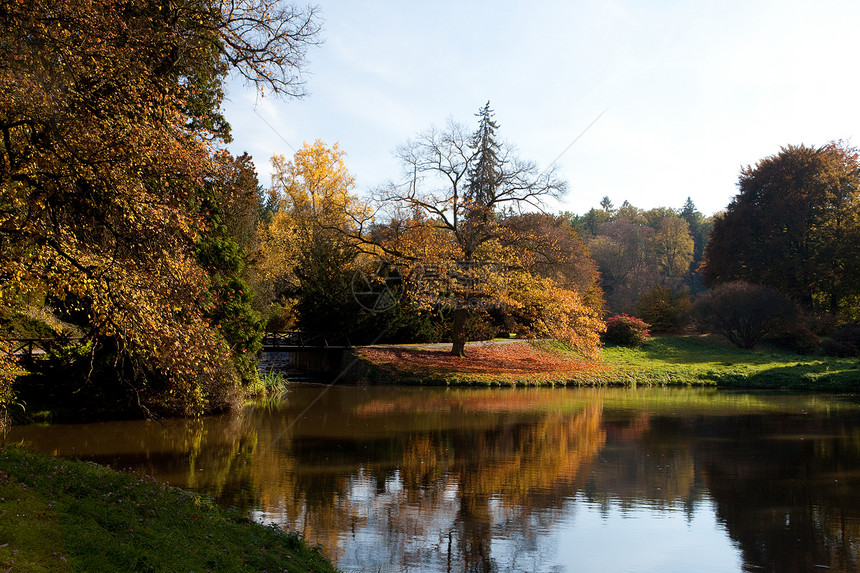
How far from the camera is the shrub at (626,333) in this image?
31.5 meters

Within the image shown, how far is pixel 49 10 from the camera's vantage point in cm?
686

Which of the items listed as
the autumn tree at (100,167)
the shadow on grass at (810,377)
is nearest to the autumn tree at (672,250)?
the shadow on grass at (810,377)

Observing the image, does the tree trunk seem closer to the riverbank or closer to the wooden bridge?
the riverbank

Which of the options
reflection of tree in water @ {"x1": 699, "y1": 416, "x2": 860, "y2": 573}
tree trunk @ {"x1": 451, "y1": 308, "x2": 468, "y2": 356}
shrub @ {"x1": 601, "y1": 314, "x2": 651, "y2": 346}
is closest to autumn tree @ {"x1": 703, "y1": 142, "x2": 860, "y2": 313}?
shrub @ {"x1": 601, "y1": 314, "x2": 651, "y2": 346}

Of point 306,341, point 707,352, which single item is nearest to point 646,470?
point 306,341

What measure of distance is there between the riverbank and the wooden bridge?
2.64 meters

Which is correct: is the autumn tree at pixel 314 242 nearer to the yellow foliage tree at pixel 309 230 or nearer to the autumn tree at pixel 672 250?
the yellow foliage tree at pixel 309 230

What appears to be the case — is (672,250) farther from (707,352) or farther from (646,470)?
(646,470)

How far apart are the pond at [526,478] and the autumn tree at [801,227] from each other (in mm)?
18920

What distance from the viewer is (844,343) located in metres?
27.4

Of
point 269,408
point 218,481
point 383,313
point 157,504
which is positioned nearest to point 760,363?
point 383,313

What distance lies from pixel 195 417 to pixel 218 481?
619 cm

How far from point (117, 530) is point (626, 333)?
29.4 meters

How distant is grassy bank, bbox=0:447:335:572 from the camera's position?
450 centimetres
